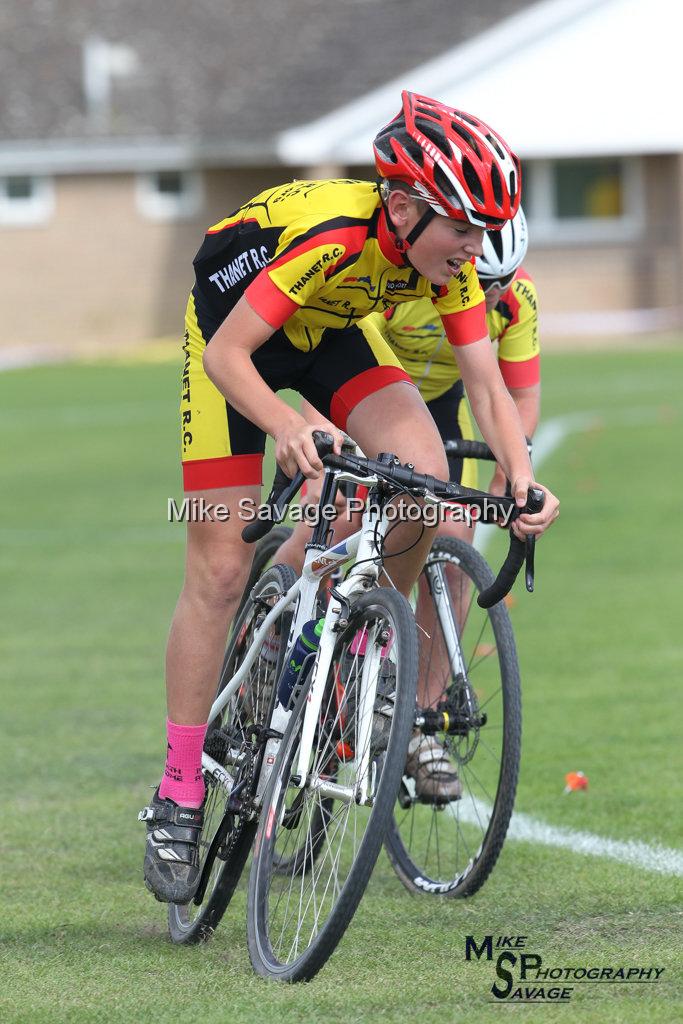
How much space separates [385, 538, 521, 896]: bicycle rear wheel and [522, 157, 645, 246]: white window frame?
31.4m

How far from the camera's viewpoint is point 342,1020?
3715mm

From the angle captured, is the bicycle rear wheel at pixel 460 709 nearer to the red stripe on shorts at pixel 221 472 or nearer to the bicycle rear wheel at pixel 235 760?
the bicycle rear wheel at pixel 235 760

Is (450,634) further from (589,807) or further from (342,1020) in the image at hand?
(342,1020)

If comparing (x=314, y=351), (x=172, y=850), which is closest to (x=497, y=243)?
(x=314, y=351)

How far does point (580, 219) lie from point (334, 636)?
3325 cm

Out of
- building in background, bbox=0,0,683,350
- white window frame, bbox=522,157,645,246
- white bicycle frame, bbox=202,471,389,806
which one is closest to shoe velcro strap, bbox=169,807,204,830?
white bicycle frame, bbox=202,471,389,806

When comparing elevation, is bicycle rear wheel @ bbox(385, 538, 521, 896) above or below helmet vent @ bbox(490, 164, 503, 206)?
below

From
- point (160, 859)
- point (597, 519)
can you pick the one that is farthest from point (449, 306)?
point (597, 519)

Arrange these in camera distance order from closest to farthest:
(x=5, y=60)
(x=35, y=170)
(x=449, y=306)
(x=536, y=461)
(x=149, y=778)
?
(x=449, y=306) < (x=149, y=778) < (x=536, y=461) < (x=35, y=170) < (x=5, y=60)

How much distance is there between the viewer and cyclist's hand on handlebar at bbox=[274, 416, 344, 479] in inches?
152

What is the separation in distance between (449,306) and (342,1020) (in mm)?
1943

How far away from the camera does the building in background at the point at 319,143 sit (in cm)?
3512

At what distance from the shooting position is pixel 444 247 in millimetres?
4219

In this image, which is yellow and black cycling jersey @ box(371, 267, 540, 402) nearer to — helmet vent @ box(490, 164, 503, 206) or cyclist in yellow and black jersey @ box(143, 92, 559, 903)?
cyclist in yellow and black jersey @ box(143, 92, 559, 903)
